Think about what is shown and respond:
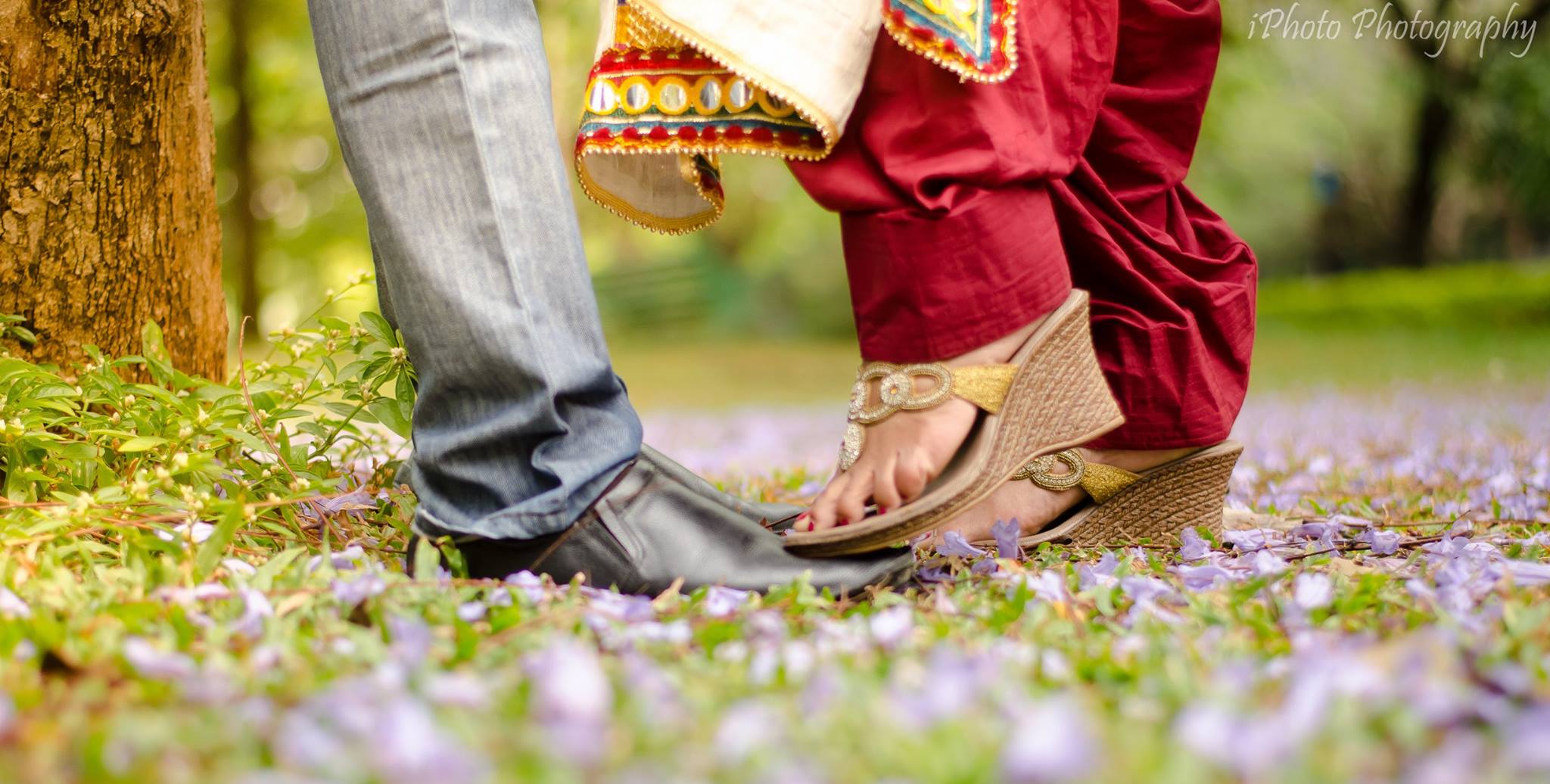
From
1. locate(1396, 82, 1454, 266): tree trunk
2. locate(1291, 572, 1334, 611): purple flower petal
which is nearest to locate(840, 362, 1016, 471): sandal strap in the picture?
locate(1291, 572, 1334, 611): purple flower petal

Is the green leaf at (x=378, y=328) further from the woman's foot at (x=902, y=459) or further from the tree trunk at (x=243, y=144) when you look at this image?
the tree trunk at (x=243, y=144)

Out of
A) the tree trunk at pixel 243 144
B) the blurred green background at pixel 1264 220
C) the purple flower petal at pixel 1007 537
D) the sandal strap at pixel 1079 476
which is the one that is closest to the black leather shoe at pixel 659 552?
the purple flower petal at pixel 1007 537

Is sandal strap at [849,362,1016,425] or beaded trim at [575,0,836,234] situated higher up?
beaded trim at [575,0,836,234]

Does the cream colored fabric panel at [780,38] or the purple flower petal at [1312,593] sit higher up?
the cream colored fabric panel at [780,38]

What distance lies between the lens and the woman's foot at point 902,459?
159cm

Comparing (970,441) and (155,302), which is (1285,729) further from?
(155,302)

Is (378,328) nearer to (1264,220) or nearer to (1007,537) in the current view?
(1007,537)

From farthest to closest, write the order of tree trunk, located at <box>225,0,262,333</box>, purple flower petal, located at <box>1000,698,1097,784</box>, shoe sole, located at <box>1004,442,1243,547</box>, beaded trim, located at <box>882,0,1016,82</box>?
1. tree trunk, located at <box>225,0,262,333</box>
2. shoe sole, located at <box>1004,442,1243,547</box>
3. beaded trim, located at <box>882,0,1016,82</box>
4. purple flower petal, located at <box>1000,698,1097,784</box>

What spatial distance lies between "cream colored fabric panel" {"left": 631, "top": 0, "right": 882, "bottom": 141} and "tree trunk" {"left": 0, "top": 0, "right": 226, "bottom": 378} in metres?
0.99

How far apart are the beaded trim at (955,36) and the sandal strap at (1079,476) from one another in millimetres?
778

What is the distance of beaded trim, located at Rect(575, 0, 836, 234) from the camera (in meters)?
1.70

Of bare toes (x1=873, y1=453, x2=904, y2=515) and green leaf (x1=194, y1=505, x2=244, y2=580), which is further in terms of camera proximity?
bare toes (x1=873, y1=453, x2=904, y2=515)

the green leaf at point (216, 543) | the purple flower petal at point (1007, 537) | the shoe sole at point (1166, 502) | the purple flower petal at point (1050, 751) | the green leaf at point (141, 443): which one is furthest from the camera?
the shoe sole at point (1166, 502)

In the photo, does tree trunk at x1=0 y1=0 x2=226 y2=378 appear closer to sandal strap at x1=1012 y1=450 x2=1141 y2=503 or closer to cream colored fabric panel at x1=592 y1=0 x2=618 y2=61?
cream colored fabric panel at x1=592 y1=0 x2=618 y2=61
